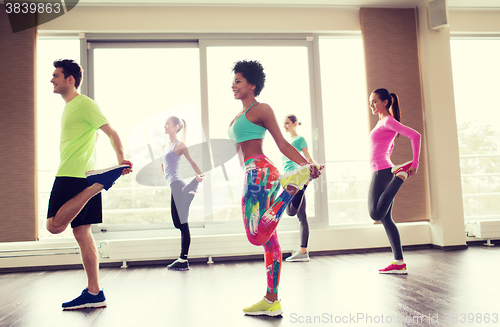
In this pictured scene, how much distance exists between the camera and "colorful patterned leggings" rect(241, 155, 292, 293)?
1.59 meters

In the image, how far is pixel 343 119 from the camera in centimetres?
434

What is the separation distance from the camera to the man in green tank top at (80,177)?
184 cm

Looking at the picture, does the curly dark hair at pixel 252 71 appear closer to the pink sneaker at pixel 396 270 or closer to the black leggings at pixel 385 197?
Answer: the black leggings at pixel 385 197

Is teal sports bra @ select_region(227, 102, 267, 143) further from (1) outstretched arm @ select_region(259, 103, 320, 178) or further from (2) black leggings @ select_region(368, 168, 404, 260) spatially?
(2) black leggings @ select_region(368, 168, 404, 260)

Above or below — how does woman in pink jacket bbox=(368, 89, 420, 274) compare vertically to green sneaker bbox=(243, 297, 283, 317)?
above

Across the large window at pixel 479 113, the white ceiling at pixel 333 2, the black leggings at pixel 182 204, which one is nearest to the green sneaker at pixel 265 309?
the black leggings at pixel 182 204

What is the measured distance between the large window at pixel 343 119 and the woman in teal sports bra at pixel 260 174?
2.11 m

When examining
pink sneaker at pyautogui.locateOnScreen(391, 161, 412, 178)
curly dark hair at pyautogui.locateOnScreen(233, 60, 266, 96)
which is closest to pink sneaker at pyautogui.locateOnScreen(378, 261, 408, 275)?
pink sneaker at pyautogui.locateOnScreen(391, 161, 412, 178)

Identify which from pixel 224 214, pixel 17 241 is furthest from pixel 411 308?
pixel 17 241

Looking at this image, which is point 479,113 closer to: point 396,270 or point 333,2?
point 333,2

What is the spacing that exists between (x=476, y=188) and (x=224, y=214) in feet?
12.2

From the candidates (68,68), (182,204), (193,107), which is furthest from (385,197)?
(68,68)

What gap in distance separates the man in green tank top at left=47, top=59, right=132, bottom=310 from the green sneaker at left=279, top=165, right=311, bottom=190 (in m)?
0.90

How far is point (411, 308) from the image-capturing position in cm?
174
